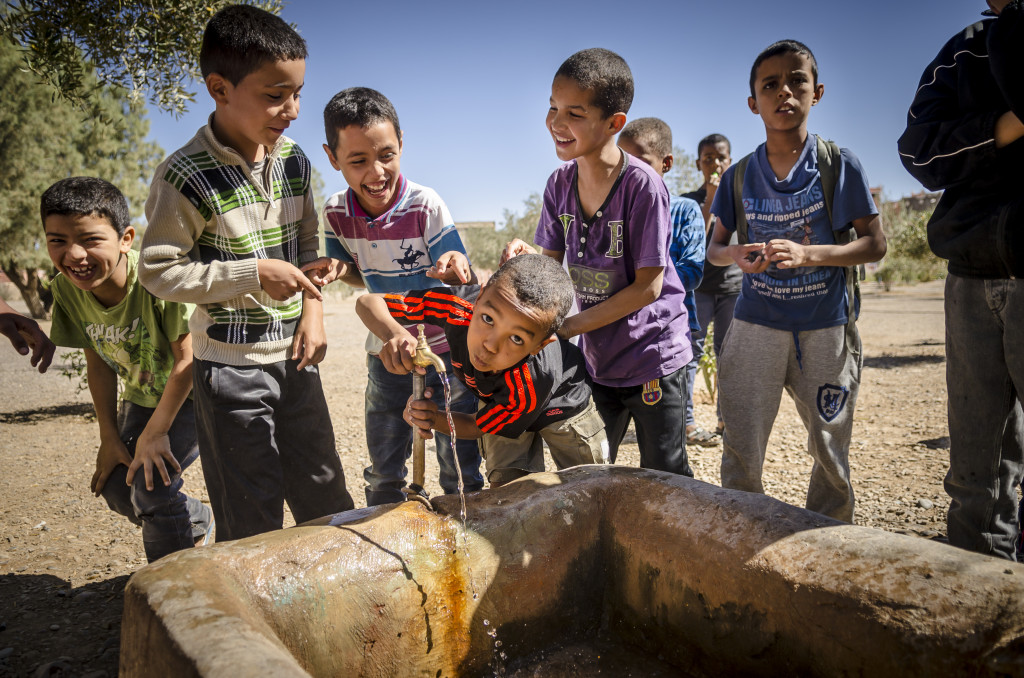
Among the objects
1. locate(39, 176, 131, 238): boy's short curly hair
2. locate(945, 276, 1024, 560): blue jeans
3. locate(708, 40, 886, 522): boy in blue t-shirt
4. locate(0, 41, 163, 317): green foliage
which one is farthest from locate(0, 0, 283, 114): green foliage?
locate(0, 41, 163, 317): green foliage

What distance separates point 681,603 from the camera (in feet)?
5.93

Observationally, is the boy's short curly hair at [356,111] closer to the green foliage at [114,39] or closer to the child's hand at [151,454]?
the child's hand at [151,454]

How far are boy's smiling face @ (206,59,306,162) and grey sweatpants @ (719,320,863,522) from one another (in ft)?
6.26

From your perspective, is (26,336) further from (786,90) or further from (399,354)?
(786,90)

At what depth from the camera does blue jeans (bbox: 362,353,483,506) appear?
2721 mm

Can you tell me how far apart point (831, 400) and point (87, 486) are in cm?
440

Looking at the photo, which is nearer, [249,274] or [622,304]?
[249,274]

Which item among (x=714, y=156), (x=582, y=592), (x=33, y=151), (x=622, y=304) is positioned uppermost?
(x=33, y=151)

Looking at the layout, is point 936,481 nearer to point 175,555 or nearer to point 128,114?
point 175,555

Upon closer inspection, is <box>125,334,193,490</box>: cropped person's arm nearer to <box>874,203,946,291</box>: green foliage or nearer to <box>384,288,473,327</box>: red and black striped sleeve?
<box>384,288,473,327</box>: red and black striped sleeve

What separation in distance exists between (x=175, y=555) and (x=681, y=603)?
1267 mm

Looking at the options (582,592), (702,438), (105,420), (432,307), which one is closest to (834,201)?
(432,307)

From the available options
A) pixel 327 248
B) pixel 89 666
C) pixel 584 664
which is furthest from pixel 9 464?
pixel 584 664

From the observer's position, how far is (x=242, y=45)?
213 centimetres
